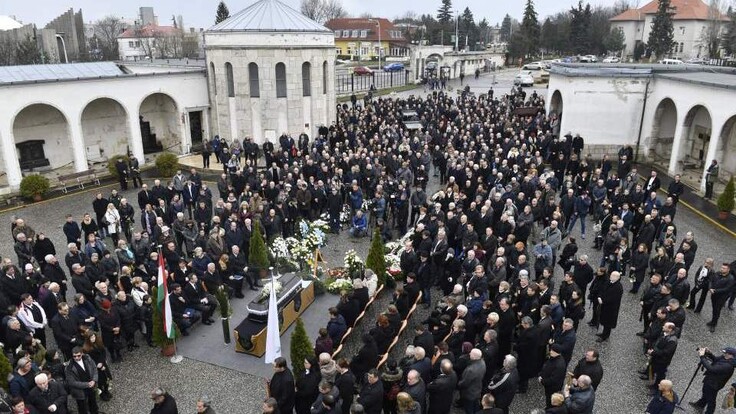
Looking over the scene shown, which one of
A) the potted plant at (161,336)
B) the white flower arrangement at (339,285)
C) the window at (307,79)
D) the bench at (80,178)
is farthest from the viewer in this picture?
the window at (307,79)

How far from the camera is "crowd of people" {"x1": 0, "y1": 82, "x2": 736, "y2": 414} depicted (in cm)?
802

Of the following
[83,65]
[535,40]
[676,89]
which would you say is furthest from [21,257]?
[535,40]

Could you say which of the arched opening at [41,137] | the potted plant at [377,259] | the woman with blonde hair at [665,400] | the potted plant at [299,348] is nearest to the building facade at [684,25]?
the arched opening at [41,137]

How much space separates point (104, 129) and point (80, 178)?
3.89 metres

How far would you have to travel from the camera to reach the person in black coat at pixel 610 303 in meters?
10.0

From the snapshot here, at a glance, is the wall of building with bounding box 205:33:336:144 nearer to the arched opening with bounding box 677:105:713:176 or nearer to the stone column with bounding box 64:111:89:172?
the stone column with bounding box 64:111:89:172

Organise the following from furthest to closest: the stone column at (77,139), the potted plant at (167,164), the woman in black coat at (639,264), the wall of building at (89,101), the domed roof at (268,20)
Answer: the domed roof at (268,20) < the potted plant at (167,164) < the stone column at (77,139) < the wall of building at (89,101) < the woman in black coat at (639,264)

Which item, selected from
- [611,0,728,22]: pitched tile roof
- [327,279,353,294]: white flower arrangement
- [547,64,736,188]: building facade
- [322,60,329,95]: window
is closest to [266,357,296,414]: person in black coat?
[327,279,353,294]: white flower arrangement

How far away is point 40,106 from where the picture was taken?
22.2 m

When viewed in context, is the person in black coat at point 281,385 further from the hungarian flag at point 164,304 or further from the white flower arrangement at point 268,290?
the white flower arrangement at point 268,290

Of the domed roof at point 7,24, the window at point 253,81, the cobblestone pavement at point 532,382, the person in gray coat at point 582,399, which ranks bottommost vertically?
the cobblestone pavement at point 532,382

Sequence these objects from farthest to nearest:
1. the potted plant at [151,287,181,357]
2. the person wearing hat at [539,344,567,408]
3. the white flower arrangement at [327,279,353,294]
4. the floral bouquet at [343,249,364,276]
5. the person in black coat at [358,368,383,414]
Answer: the floral bouquet at [343,249,364,276]
the white flower arrangement at [327,279,353,294]
the potted plant at [151,287,181,357]
the person wearing hat at [539,344,567,408]
the person in black coat at [358,368,383,414]

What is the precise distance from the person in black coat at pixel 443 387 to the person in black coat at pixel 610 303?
13.5 ft

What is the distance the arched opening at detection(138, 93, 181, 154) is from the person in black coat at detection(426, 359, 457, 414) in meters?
22.0
